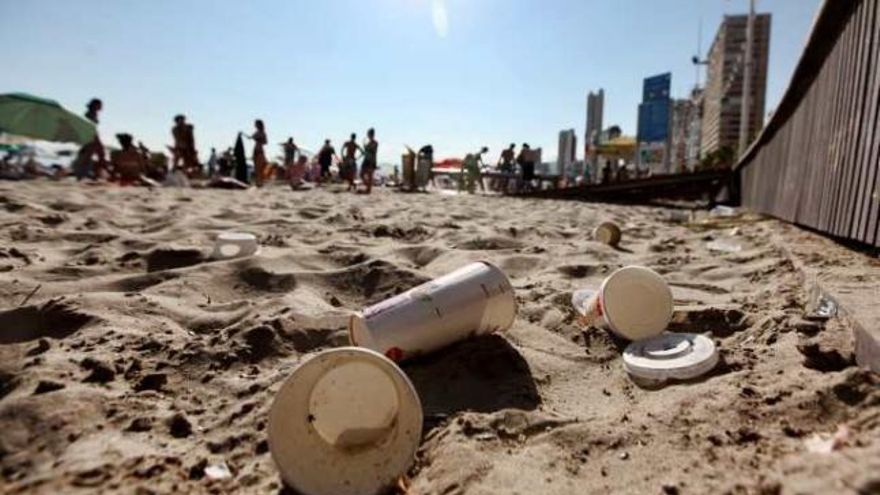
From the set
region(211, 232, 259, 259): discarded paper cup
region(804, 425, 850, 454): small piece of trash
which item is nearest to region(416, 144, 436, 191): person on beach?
region(211, 232, 259, 259): discarded paper cup

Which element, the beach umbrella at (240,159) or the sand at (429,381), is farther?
the beach umbrella at (240,159)

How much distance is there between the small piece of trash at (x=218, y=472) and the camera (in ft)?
4.40

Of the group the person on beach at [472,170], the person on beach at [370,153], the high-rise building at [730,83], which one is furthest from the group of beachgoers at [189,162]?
the high-rise building at [730,83]

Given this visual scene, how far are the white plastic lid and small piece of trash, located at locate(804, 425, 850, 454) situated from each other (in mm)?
926

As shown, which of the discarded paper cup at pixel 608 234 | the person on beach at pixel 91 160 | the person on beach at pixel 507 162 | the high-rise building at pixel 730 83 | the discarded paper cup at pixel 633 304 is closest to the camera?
the discarded paper cup at pixel 633 304

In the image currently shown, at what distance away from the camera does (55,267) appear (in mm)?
2789

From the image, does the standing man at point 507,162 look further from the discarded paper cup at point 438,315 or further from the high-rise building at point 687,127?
the high-rise building at point 687,127

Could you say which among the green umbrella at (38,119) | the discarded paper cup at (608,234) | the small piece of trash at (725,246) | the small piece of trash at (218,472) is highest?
the green umbrella at (38,119)

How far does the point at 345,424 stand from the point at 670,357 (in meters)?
1.05

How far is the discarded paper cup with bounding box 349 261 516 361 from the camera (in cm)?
186

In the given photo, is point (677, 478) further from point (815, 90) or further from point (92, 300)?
point (815, 90)

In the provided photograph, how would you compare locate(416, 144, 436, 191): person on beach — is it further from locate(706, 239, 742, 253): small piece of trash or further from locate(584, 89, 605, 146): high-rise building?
locate(584, 89, 605, 146): high-rise building

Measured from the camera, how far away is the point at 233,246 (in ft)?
10.8

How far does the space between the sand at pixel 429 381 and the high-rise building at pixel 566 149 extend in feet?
142
